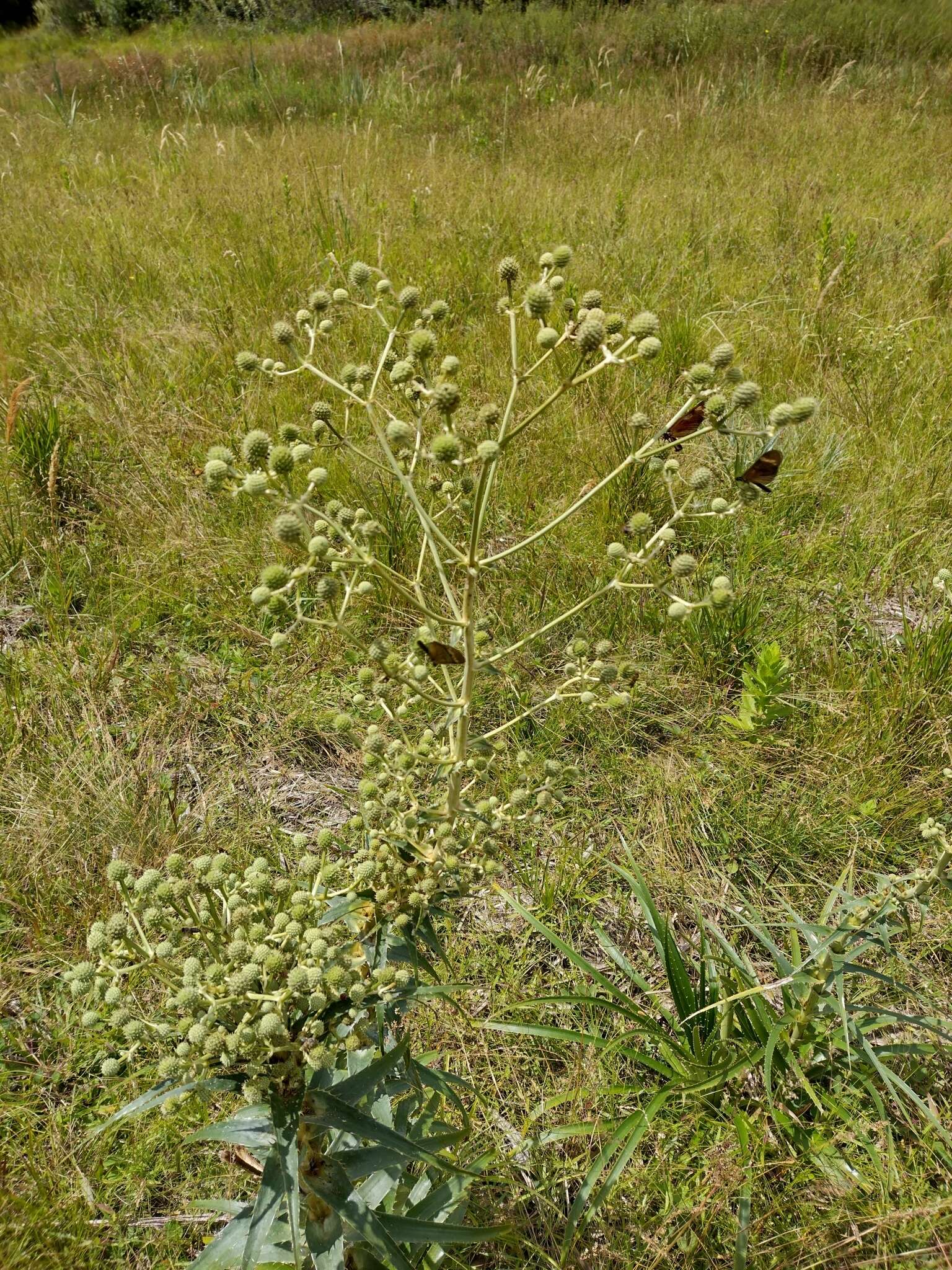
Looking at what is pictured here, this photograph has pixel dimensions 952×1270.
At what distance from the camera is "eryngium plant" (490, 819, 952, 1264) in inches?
56.2

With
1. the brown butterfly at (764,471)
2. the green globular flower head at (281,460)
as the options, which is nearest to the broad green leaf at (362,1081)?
the green globular flower head at (281,460)

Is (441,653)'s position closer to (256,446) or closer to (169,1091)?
(256,446)

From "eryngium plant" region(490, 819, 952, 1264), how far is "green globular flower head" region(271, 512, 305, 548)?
1.07 metres

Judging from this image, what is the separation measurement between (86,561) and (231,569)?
0.51 m

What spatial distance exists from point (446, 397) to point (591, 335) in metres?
0.18

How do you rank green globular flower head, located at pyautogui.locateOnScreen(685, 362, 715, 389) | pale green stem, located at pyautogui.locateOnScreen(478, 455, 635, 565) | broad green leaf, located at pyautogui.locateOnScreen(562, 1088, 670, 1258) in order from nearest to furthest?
pale green stem, located at pyautogui.locateOnScreen(478, 455, 635, 565) → green globular flower head, located at pyautogui.locateOnScreen(685, 362, 715, 389) → broad green leaf, located at pyautogui.locateOnScreen(562, 1088, 670, 1258)

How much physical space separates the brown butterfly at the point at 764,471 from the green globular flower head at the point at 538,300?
333mm

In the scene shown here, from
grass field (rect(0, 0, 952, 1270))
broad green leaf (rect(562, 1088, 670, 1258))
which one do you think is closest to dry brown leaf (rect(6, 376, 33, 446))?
grass field (rect(0, 0, 952, 1270))

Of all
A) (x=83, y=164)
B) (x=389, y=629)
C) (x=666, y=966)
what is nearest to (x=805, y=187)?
(x=389, y=629)

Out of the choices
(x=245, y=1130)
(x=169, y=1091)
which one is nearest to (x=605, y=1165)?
(x=245, y=1130)

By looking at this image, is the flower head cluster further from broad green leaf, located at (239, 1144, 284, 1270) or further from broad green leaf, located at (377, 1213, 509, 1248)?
broad green leaf, located at (377, 1213, 509, 1248)

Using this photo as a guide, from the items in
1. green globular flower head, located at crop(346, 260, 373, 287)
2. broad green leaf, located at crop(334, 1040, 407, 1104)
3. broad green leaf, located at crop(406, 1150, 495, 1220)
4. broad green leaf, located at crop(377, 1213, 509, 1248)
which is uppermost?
green globular flower head, located at crop(346, 260, 373, 287)

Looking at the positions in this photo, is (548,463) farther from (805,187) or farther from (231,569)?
(805,187)

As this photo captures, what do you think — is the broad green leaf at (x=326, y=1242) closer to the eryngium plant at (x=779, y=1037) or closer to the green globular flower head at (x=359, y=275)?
the eryngium plant at (x=779, y=1037)
